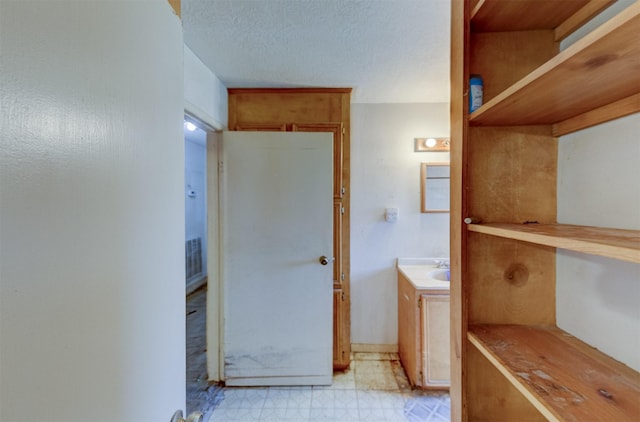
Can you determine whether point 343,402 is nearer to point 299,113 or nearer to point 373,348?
point 373,348

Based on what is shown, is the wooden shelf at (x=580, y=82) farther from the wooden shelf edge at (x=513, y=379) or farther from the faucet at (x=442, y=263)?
the faucet at (x=442, y=263)

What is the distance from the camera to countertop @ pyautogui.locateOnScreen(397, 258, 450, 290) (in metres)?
1.94

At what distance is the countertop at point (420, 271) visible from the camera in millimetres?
1944

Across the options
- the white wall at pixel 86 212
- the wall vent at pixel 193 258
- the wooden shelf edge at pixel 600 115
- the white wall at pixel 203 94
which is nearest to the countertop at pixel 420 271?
the wooden shelf edge at pixel 600 115

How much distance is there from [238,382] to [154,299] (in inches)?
73.1

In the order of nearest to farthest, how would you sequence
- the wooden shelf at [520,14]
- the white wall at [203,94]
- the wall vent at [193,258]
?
the wooden shelf at [520,14] < the white wall at [203,94] < the wall vent at [193,258]

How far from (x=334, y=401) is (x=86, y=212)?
2038mm

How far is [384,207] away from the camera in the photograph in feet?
8.12

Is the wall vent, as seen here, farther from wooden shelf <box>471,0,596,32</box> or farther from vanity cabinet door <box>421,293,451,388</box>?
wooden shelf <box>471,0,596,32</box>

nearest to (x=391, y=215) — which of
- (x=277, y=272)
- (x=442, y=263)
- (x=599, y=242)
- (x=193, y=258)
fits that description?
(x=442, y=263)

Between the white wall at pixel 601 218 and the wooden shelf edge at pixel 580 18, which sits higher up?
the wooden shelf edge at pixel 580 18

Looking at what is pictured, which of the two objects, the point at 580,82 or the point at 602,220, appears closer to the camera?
the point at 580,82

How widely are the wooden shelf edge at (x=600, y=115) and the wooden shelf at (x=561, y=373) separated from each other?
591 mm

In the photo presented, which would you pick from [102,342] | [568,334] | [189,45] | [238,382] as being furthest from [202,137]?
[568,334]
